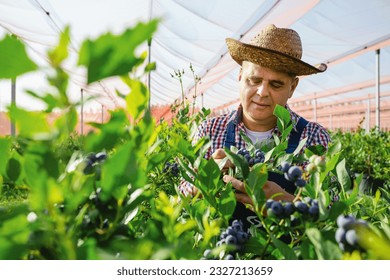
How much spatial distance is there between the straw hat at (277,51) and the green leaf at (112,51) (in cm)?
120

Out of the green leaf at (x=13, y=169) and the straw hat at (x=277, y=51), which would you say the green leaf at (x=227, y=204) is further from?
the straw hat at (x=277, y=51)

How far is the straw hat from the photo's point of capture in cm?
142

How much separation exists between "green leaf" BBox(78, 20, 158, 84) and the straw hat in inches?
47.2

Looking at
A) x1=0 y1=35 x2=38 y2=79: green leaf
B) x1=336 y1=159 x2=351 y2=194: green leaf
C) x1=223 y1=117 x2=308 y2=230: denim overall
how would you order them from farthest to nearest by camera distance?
x1=223 y1=117 x2=308 y2=230: denim overall, x1=336 y1=159 x2=351 y2=194: green leaf, x1=0 y1=35 x2=38 y2=79: green leaf

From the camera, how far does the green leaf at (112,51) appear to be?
10.2 inches

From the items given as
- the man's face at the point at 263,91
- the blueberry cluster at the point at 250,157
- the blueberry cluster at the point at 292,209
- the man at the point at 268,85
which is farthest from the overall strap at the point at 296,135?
the blueberry cluster at the point at 292,209

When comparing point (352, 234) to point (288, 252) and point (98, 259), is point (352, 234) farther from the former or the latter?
point (98, 259)

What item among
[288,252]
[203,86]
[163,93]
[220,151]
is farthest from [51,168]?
[163,93]

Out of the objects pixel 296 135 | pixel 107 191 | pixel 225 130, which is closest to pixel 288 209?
pixel 107 191

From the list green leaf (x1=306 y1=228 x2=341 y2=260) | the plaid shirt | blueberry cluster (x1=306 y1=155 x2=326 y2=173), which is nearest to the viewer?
→ green leaf (x1=306 y1=228 x2=341 y2=260)

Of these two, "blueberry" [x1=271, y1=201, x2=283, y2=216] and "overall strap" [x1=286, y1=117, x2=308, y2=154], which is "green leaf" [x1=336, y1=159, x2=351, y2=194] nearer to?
"blueberry" [x1=271, y1=201, x2=283, y2=216]

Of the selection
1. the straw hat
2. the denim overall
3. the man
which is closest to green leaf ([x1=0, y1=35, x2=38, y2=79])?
the denim overall

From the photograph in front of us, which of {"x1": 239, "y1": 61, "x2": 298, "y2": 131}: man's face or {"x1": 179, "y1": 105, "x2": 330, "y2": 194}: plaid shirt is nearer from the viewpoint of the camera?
{"x1": 239, "y1": 61, "x2": 298, "y2": 131}: man's face

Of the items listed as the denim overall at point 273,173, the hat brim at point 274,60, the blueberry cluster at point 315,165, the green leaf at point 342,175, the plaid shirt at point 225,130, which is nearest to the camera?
the blueberry cluster at point 315,165
